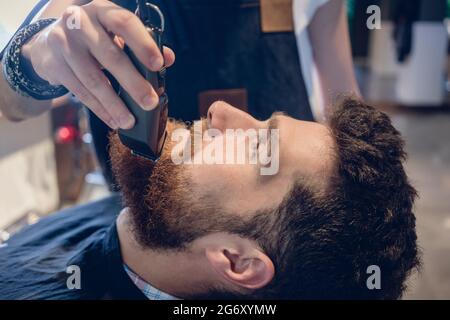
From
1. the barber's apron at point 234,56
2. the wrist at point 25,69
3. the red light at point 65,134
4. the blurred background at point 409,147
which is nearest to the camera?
the wrist at point 25,69

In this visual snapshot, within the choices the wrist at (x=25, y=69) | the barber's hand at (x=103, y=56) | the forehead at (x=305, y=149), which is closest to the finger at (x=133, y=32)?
the barber's hand at (x=103, y=56)

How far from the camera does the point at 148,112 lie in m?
0.67

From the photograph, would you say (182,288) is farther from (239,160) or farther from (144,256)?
(239,160)

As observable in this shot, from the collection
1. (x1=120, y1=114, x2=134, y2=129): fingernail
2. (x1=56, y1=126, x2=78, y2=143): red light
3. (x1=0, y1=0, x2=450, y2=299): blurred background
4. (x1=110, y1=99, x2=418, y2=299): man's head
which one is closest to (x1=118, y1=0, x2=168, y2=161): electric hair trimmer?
(x1=120, y1=114, x2=134, y2=129): fingernail

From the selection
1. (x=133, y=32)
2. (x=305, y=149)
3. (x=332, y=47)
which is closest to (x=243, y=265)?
(x=305, y=149)

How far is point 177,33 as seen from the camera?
3.41 ft

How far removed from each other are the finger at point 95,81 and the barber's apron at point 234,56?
1.16 feet

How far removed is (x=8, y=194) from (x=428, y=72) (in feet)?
11.6

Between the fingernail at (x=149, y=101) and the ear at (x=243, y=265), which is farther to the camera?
the ear at (x=243, y=265)

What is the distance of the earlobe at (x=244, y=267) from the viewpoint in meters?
0.88

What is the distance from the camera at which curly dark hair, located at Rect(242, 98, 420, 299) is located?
2.88 ft

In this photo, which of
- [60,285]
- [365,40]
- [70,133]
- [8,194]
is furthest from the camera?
[365,40]

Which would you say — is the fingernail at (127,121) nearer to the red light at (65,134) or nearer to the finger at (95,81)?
the finger at (95,81)
